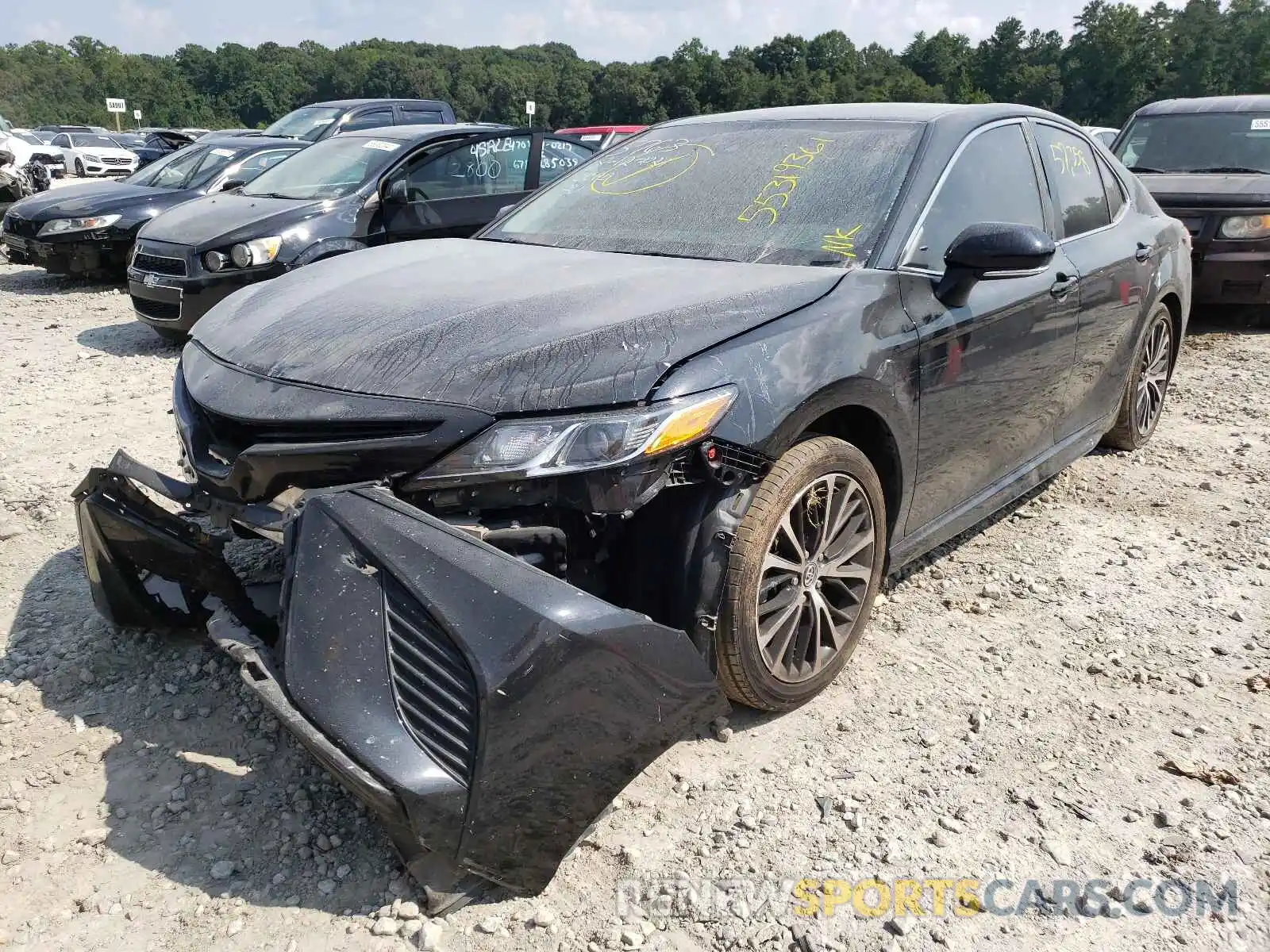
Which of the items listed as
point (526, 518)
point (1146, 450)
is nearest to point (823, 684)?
point (526, 518)

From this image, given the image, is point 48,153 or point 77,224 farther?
point 48,153

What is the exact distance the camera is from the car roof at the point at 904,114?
333cm

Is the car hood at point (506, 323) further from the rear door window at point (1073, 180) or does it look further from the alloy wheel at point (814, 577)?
the rear door window at point (1073, 180)

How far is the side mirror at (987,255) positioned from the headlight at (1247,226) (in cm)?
545

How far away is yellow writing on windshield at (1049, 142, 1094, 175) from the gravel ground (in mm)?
1506

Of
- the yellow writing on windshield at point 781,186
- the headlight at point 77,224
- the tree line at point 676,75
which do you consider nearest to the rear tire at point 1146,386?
the yellow writing on windshield at point 781,186

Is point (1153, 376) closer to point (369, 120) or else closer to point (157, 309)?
point (157, 309)

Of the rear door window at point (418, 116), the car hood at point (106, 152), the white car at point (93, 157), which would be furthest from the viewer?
the car hood at point (106, 152)

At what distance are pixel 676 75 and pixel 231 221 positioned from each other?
2624 inches

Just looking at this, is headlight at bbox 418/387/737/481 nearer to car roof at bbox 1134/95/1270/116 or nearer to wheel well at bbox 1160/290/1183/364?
wheel well at bbox 1160/290/1183/364

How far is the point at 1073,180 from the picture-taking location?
394 cm

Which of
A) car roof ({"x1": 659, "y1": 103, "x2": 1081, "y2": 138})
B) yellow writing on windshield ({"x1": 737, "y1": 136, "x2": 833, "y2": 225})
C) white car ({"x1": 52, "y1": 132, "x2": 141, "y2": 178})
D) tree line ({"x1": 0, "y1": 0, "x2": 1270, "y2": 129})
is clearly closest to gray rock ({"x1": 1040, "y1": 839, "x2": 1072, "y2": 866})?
yellow writing on windshield ({"x1": 737, "y1": 136, "x2": 833, "y2": 225})

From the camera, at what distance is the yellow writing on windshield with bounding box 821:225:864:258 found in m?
2.90

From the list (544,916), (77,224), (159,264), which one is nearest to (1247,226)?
(544,916)
